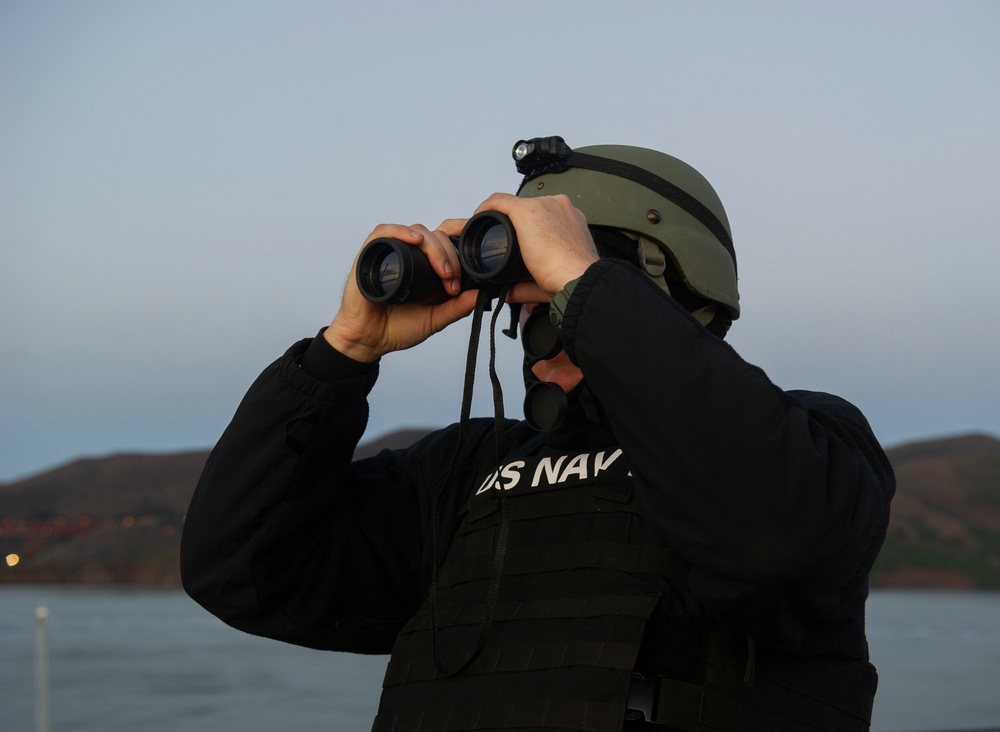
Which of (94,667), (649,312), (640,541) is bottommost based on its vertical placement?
(94,667)

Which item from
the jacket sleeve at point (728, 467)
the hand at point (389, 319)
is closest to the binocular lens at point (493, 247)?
the hand at point (389, 319)

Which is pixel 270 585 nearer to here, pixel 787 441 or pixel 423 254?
pixel 423 254

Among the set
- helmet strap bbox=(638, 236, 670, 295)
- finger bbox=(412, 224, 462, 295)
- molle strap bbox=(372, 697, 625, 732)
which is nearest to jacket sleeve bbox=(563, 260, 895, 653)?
molle strap bbox=(372, 697, 625, 732)

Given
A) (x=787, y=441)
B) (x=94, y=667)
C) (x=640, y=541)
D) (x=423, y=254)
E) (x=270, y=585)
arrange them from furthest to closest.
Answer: (x=94, y=667) < (x=270, y=585) < (x=423, y=254) < (x=640, y=541) < (x=787, y=441)

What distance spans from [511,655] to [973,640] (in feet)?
56.0

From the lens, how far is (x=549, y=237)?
165cm

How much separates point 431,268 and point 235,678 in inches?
438

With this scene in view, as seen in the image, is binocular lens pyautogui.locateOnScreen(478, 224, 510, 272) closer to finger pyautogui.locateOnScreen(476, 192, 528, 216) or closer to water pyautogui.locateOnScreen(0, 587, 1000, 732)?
finger pyautogui.locateOnScreen(476, 192, 528, 216)

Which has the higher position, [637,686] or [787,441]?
[787,441]

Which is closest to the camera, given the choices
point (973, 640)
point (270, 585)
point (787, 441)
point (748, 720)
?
point (787, 441)

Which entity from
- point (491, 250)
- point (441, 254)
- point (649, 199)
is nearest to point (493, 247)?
point (491, 250)

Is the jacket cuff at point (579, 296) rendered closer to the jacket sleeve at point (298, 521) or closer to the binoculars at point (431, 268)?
the binoculars at point (431, 268)

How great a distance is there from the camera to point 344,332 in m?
1.96

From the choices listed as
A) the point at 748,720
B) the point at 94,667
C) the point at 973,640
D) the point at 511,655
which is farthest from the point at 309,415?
the point at 973,640
